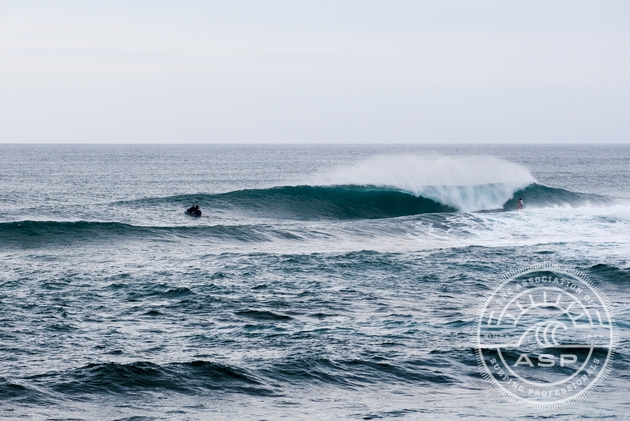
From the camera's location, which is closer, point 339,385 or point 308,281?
point 339,385

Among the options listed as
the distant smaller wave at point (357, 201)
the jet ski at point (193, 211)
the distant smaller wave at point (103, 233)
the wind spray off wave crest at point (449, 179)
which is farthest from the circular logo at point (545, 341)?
the wind spray off wave crest at point (449, 179)

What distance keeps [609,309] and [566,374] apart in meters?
4.56

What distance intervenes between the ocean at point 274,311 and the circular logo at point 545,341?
249 millimetres

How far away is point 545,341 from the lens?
13164 mm

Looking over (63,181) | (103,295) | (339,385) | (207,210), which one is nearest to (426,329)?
(339,385)

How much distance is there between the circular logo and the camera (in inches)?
439

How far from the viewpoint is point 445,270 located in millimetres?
19906

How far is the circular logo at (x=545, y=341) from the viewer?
1116 cm

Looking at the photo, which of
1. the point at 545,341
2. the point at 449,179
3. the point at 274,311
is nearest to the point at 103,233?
the point at 274,311

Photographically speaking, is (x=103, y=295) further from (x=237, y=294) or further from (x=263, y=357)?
(x=263, y=357)

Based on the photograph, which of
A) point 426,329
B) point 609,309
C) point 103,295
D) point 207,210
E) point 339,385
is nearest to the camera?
point 339,385

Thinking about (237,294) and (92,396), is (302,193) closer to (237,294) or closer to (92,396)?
(237,294)

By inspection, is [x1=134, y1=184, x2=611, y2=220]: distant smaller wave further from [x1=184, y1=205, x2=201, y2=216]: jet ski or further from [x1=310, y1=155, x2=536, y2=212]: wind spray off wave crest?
[x1=184, y1=205, x2=201, y2=216]: jet ski

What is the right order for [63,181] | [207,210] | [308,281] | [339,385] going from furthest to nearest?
[63,181], [207,210], [308,281], [339,385]
